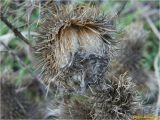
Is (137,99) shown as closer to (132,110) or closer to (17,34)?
(132,110)

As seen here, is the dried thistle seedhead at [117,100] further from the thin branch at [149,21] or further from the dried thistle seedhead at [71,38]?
the thin branch at [149,21]

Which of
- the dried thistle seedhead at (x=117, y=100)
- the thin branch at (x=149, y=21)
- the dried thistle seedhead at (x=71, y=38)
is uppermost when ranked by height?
the thin branch at (x=149, y=21)

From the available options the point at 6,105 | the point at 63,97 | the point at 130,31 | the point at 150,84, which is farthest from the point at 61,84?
the point at 150,84

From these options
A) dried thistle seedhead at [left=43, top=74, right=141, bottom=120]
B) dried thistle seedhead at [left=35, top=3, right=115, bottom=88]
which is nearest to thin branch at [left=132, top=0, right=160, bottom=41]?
dried thistle seedhead at [left=43, top=74, right=141, bottom=120]

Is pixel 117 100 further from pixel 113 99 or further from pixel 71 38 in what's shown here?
pixel 71 38

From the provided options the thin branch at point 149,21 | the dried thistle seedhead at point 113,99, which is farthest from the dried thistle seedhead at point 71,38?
the thin branch at point 149,21

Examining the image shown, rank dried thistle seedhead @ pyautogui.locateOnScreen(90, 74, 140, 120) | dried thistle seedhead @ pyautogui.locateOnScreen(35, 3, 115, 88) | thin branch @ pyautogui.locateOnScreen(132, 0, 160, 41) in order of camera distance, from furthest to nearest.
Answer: thin branch @ pyautogui.locateOnScreen(132, 0, 160, 41) → dried thistle seedhead @ pyautogui.locateOnScreen(90, 74, 140, 120) → dried thistle seedhead @ pyautogui.locateOnScreen(35, 3, 115, 88)

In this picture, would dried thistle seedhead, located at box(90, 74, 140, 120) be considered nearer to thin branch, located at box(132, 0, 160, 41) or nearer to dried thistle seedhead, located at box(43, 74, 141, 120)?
dried thistle seedhead, located at box(43, 74, 141, 120)

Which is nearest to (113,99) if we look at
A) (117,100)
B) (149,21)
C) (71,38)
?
(117,100)
